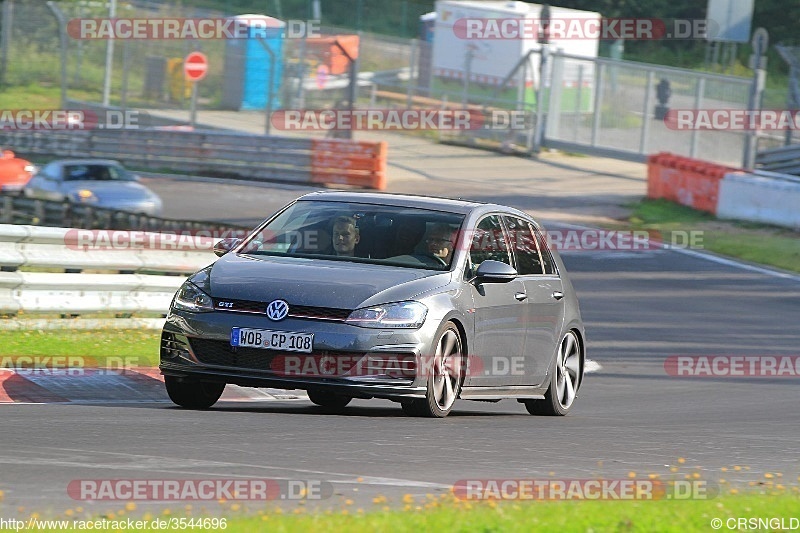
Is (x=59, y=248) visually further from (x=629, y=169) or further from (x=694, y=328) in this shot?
(x=629, y=169)

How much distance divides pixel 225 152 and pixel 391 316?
1053 inches

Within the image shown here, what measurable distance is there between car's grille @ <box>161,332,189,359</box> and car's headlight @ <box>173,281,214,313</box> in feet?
0.64

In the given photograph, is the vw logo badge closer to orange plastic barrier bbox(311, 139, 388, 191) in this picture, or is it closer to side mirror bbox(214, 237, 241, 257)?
side mirror bbox(214, 237, 241, 257)

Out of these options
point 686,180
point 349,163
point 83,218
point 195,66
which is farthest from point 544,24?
point 83,218

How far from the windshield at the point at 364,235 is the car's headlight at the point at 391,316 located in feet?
2.16

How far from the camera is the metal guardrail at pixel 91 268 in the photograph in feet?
41.3

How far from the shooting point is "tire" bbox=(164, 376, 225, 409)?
31.1ft

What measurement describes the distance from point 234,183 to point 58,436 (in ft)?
86.6

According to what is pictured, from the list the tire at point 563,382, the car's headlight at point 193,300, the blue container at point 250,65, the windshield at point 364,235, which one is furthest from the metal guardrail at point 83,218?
the blue container at point 250,65

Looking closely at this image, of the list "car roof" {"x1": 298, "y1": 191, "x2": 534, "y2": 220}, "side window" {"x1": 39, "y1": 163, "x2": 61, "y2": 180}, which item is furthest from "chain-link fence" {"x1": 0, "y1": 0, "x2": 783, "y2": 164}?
"car roof" {"x1": 298, "y1": 191, "x2": 534, "y2": 220}

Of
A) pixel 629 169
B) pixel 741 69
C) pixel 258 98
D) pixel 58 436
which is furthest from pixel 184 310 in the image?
pixel 741 69

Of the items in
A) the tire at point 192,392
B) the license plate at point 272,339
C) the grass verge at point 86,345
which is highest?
the license plate at point 272,339

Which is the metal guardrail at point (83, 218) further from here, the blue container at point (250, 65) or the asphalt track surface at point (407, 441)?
the blue container at point (250, 65)

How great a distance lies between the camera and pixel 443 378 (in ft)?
31.1
